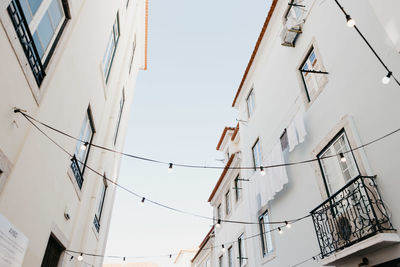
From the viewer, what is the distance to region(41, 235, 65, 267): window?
18.2 feet

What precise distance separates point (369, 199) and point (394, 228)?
536mm

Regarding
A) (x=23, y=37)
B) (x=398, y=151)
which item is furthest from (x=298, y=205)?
(x=23, y=37)

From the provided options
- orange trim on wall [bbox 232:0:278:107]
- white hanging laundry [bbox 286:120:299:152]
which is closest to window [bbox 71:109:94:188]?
white hanging laundry [bbox 286:120:299:152]

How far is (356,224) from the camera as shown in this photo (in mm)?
4984

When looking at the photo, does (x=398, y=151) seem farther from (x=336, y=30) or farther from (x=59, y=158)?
(x=59, y=158)

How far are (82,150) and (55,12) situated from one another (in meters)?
3.43

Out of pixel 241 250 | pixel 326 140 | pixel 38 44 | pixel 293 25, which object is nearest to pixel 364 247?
pixel 326 140

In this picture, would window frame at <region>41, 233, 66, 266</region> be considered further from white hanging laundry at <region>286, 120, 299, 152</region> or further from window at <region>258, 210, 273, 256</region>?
white hanging laundry at <region>286, 120, 299, 152</region>

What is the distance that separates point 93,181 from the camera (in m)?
8.56

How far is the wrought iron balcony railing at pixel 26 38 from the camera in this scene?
348 centimetres

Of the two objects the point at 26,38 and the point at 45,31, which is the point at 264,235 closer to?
the point at 45,31

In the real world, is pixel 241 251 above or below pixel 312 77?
below

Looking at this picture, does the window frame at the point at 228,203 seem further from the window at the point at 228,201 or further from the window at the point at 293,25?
the window at the point at 293,25

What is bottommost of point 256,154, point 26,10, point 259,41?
point 26,10
